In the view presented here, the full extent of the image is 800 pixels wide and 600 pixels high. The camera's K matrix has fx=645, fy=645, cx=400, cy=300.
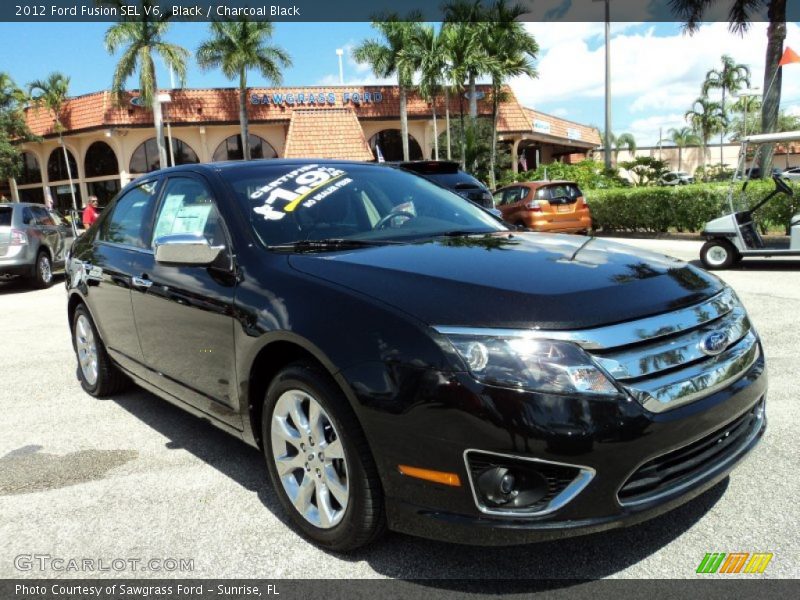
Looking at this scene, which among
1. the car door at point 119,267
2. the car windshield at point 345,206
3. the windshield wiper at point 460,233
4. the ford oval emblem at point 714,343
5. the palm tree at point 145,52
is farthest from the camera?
the palm tree at point 145,52

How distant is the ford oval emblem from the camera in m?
2.34

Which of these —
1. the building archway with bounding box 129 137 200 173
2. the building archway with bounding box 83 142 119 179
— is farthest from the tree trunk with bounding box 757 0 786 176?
the building archway with bounding box 83 142 119 179

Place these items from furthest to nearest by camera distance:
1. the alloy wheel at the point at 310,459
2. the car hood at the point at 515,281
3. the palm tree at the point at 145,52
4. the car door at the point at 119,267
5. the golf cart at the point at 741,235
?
the palm tree at the point at 145,52 → the golf cart at the point at 741,235 → the car door at the point at 119,267 → the alloy wheel at the point at 310,459 → the car hood at the point at 515,281

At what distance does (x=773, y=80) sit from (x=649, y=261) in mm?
17196

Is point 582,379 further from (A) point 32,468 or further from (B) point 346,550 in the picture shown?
(A) point 32,468

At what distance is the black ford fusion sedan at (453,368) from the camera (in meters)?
2.08

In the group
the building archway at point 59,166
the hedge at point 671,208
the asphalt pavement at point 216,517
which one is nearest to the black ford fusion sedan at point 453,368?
the asphalt pavement at point 216,517

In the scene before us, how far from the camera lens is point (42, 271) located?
40.9 feet

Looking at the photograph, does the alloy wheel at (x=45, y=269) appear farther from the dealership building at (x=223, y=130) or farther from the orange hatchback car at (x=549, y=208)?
the dealership building at (x=223, y=130)

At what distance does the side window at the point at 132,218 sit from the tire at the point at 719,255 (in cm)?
886

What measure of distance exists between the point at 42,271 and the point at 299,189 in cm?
1103

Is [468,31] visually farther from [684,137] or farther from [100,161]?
[684,137]

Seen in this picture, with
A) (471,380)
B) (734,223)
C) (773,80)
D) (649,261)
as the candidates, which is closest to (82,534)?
(471,380)

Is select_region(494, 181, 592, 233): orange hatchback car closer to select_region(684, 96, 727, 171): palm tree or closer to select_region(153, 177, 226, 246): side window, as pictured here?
select_region(153, 177, 226, 246): side window
